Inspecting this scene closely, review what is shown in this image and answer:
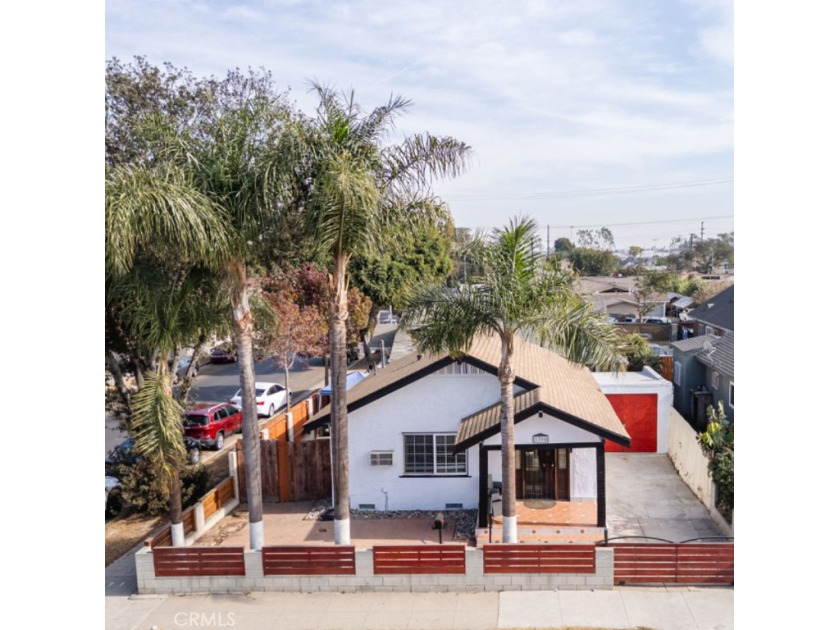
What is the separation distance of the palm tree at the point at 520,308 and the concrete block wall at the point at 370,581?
227 cm

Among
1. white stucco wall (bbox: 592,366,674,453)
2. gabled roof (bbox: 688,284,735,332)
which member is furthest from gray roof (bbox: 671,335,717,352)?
white stucco wall (bbox: 592,366,674,453)

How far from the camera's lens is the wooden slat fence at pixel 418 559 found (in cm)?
1130

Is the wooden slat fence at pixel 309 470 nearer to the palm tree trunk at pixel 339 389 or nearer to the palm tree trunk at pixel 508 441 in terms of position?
the palm tree trunk at pixel 339 389

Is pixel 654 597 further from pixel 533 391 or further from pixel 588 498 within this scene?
pixel 533 391

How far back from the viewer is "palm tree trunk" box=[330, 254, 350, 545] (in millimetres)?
11516

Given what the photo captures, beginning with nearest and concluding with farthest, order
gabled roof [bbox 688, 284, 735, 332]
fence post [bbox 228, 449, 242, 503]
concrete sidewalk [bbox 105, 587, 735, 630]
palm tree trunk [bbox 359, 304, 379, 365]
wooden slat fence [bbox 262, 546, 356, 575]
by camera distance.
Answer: concrete sidewalk [bbox 105, 587, 735, 630]
wooden slat fence [bbox 262, 546, 356, 575]
fence post [bbox 228, 449, 242, 503]
gabled roof [bbox 688, 284, 735, 332]
palm tree trunk [bbox 359, 304, 379, 365]

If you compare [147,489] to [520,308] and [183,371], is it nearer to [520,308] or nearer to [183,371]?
[520,308]

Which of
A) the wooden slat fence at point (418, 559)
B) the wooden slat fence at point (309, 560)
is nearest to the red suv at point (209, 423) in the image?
the wooden slat fence at point (309, 560)

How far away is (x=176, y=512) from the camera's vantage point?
1255 centimetres

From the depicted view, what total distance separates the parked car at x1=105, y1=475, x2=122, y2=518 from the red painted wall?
42.3ft

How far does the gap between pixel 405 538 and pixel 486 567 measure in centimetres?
270

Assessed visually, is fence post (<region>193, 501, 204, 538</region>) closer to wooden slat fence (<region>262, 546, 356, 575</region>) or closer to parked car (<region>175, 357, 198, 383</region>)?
wooden slat fence (<region>262, 546, 356, 575</region>)

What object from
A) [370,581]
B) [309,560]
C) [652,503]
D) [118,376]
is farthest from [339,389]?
[652,503]

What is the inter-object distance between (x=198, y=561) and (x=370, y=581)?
300cm
